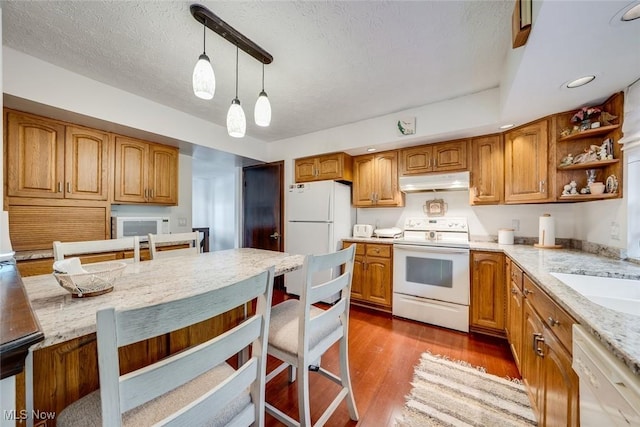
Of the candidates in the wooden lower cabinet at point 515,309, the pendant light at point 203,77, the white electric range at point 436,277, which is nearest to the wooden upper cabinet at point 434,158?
the white electric range at point 436,277

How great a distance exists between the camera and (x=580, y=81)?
1.61m

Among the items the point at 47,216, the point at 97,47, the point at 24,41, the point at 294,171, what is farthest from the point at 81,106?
the point at 294,171

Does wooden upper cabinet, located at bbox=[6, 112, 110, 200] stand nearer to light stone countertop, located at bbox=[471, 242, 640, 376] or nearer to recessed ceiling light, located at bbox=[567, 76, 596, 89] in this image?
light stone countertop, located at bbox=[471, 242, 640, 376]

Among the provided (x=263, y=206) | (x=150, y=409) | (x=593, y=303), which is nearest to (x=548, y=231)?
(x=593, y=303)

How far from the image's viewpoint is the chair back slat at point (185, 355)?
1.60ft

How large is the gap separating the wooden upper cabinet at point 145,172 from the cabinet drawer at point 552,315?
3537mm

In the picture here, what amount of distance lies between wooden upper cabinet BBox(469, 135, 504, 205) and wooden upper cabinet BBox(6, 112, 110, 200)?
154 inches

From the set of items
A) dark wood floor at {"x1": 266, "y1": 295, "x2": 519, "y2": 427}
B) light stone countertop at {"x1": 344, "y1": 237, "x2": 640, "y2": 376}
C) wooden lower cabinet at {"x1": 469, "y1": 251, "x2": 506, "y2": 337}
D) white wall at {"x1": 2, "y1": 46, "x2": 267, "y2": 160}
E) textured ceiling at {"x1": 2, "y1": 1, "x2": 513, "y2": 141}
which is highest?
textured ceiling at {"x1": 2, "y1": 1, "x2": 513, "y2": 141}

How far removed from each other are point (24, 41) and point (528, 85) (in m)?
3.54

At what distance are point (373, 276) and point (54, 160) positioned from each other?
340 cm

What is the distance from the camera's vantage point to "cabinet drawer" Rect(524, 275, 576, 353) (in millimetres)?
901

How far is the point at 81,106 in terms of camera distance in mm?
2104

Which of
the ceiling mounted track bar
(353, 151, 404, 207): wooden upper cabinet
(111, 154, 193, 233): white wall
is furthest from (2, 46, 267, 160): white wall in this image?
(353, 151, 404, 207): wooden upper cabinet

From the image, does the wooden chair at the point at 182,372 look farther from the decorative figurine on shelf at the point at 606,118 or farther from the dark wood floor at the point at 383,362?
the decorative figurine on shelf at the point at 606,118
